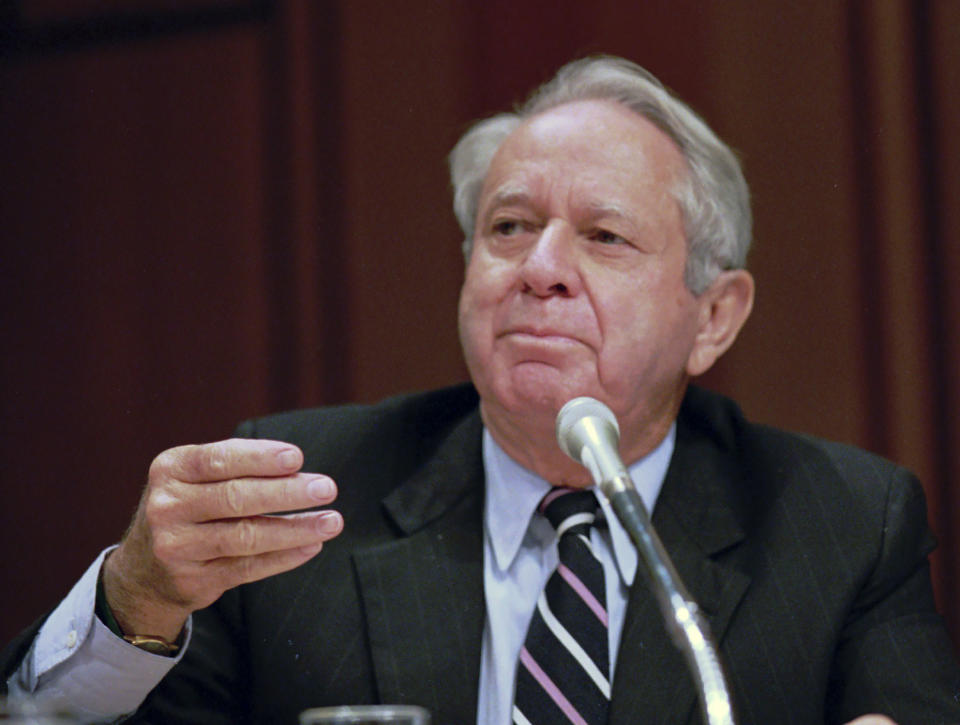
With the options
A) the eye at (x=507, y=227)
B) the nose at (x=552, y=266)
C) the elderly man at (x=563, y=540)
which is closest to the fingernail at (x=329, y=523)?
the elderly man at (x=563, y=540)

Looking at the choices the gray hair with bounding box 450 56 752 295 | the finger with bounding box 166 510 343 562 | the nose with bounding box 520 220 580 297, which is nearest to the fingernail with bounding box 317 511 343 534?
the finger with bounding box 166 510 343 562

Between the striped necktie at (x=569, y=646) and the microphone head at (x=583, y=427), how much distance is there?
45 cm

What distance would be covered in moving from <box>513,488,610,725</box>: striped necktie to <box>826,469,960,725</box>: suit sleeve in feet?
1.14

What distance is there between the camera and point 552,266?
1.63m

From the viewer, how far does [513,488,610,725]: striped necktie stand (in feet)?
4.82

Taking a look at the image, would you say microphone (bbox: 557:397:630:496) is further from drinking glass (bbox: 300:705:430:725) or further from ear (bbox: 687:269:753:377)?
ear (bbox: 687:269:753:377)

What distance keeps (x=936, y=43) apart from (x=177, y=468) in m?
1.66

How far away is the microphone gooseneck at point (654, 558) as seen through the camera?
89cm

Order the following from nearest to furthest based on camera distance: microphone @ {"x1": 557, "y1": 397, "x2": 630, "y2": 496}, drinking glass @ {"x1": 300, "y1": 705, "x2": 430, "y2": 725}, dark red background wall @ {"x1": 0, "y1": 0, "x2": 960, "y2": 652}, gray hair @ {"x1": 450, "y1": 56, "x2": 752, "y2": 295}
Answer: drinking glass @ {"x1": 300, "y1": 705, "x2": 430, "y2": 725}
microphone @ {"x1": 557, "y1": 397, "x2": 630, "y2": 496}
gray hair @ {"x1": 450, "y1": 56, "x2": 752, "y2": 295}
dark red background wall @ {"x1": 0, "y1": 0, "x2": 960, "y2": 652}

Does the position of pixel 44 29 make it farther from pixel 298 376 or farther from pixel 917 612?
pixel 917 612

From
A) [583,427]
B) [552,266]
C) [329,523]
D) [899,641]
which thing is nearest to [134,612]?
[329,523]

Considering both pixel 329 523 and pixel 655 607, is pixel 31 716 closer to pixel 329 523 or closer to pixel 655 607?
pixel 329 523

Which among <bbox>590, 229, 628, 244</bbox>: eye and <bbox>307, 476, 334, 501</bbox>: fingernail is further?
<bbox>590, 229, 628, 244</bbox>: eye

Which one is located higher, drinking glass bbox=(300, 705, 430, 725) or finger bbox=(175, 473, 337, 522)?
finger bbox=(175, 473, 337, 522)
